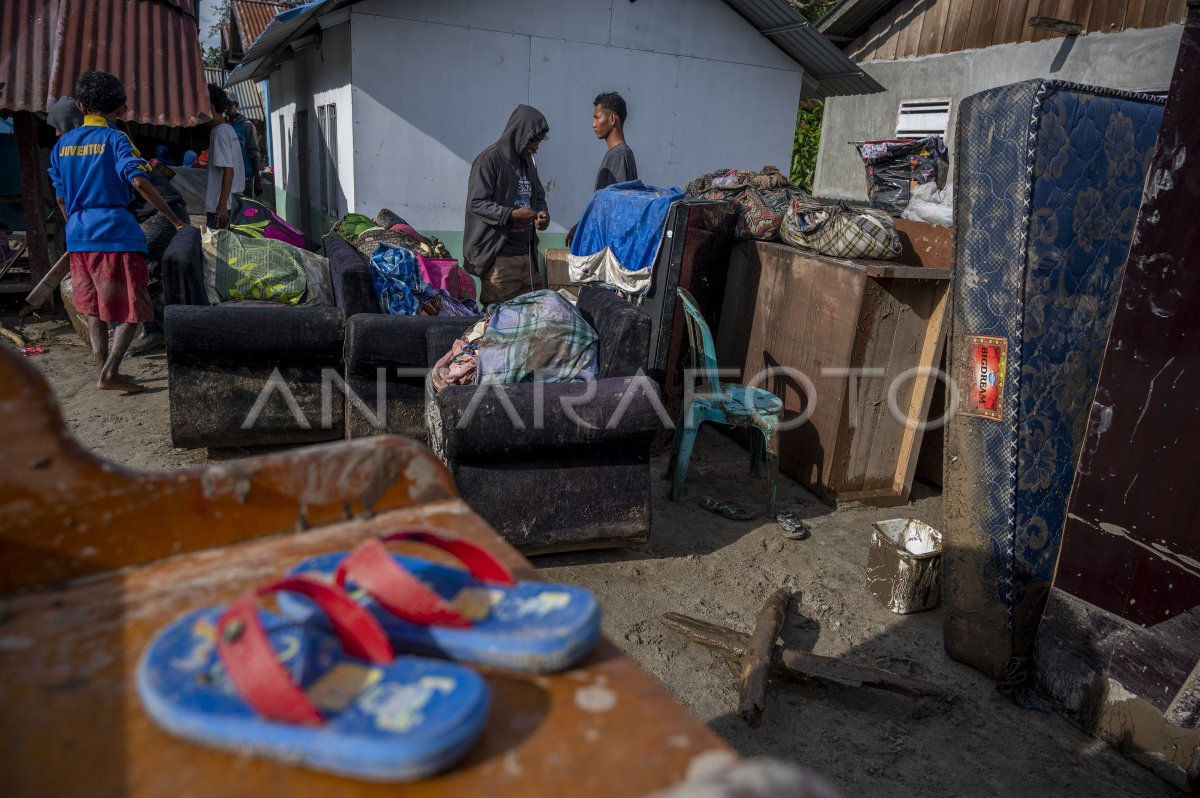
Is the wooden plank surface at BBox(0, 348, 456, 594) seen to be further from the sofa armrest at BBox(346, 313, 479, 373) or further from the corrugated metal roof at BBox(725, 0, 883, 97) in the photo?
the corrugated metal roof at BBox(725, 0, 883, 97)

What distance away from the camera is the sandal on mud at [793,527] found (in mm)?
4012

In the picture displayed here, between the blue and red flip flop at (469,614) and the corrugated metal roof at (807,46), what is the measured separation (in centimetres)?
815

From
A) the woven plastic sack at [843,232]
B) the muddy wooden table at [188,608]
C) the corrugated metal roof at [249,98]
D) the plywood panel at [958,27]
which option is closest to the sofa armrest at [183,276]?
the woven plastic sack at [843,232]

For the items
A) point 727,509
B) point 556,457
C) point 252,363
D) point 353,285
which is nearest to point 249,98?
point 353,285

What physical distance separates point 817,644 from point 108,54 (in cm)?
812

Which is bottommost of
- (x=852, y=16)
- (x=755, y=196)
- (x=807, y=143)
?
(x=755, y=196)

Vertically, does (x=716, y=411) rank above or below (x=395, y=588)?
below

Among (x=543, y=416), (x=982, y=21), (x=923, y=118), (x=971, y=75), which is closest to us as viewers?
(x=543, y=416)

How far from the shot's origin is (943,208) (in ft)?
15.2

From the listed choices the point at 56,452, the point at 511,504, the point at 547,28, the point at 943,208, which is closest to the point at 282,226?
the point at 547,28

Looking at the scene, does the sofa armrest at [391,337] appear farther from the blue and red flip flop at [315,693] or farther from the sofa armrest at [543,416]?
the blue and red flip flop at [315,693]

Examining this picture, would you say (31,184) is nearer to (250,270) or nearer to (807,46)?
(250,270)

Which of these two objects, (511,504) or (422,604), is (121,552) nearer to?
(422,604)

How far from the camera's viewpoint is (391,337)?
165 inches
